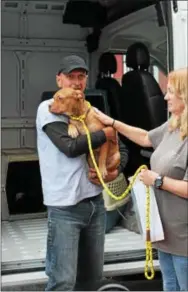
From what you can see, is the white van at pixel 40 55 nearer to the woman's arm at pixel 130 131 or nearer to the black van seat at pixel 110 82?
the black van seat at pixel 110 82

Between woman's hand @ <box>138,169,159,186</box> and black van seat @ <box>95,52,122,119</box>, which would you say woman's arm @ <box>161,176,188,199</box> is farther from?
black van seat @ <box>95,52,122,119</box>

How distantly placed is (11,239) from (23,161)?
1.07m

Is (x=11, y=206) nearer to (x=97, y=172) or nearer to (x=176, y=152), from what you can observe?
(x=97, y=172)

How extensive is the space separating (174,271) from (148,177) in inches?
20.4

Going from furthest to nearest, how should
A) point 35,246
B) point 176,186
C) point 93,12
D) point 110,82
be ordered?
point 93,12, point 110,82, point 35,246, point 176,186

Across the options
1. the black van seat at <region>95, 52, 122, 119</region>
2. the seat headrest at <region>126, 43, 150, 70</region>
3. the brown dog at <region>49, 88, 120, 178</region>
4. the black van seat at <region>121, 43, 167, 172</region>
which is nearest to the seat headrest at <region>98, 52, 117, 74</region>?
the black van seat at <region>95, 52, 122, 119</region>

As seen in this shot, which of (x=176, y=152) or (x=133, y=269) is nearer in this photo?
(x=176, y=152)

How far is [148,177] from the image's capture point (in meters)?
2.69

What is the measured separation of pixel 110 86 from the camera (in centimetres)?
526

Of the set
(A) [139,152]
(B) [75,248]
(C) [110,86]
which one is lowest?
(B) [75,248]

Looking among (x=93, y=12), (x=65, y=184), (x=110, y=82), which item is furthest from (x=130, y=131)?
(x=93, y=12)

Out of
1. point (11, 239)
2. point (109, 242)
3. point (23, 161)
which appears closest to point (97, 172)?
point (109, 242)

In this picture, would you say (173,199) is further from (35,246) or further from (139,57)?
(139,57)

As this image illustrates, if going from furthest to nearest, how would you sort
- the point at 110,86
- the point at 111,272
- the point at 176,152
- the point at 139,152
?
1. the point at 110,86
2. the point at 139,152
3. the point at 111,272
4. the point at 176,152
